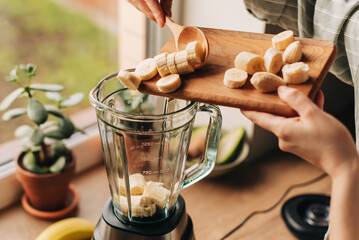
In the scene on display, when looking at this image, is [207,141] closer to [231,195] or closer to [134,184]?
[134,184]

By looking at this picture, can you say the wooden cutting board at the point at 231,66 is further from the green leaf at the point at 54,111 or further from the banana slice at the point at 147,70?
the green leaf at the point at 54,111

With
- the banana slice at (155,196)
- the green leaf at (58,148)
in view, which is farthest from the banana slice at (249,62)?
the green leaf at (58,148)

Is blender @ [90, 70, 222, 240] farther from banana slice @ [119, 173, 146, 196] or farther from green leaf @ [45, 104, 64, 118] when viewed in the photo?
green leaf @ [45, 104, 64, 118]

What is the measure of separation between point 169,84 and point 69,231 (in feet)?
1.41

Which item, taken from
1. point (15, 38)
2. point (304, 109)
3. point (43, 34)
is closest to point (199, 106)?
point (304, 109)

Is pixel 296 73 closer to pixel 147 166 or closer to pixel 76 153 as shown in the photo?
pixel 147 166

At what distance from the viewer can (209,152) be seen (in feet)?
2.42

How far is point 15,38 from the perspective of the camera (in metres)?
1.33

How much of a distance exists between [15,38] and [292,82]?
1.02 metres

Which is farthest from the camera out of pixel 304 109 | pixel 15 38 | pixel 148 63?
pixel 15 38

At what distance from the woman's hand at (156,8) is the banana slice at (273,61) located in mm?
205

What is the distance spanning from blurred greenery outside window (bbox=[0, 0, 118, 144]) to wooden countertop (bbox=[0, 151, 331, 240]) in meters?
0.33

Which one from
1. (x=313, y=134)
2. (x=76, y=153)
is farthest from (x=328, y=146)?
(x=76, y=153)

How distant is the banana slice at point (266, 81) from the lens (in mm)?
576
